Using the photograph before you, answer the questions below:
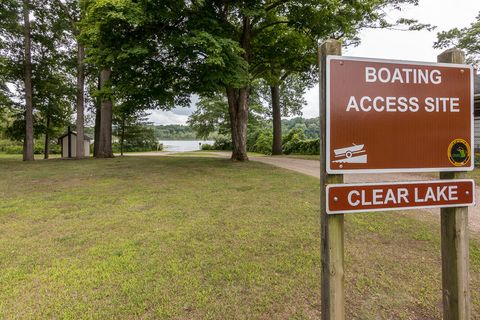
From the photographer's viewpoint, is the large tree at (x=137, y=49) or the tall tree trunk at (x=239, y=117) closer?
the large tree at (x=137, y=49)

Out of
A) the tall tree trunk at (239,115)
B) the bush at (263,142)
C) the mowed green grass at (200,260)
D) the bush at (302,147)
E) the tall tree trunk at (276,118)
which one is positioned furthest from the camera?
the bush at (263,142)

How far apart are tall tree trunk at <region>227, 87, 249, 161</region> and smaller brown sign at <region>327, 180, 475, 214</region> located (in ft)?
36.7

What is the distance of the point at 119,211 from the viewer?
5.06 metres

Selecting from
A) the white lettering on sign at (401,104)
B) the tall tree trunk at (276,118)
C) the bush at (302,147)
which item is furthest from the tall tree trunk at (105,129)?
the white lettering on sign at (401,104)

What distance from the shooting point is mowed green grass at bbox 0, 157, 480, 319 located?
238 centimetres

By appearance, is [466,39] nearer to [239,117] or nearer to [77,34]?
[239,117]

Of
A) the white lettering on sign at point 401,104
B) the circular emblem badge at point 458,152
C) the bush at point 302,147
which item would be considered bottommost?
the circular emblem badge at point 458,152

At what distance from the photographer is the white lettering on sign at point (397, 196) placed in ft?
5.52

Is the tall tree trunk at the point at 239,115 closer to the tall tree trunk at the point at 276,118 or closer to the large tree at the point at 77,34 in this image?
the tall tree trunk at the point at 276,118

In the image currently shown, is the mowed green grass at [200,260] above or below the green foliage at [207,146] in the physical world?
below

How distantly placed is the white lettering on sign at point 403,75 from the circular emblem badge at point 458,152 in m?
0.41

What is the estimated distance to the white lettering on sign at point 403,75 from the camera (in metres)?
1.71

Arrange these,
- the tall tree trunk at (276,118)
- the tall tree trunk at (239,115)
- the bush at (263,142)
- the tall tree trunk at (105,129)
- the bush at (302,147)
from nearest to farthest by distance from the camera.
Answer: the tall tree trunk at (239,115), the tall tree trunk at (105,129), the tall tree trunk at (276,118), the bush at (302,147), the bush at (263,142)

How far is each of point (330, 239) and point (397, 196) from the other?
48 centimetres
